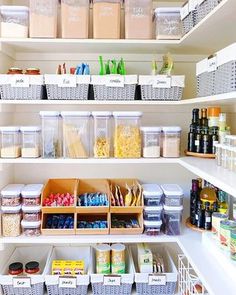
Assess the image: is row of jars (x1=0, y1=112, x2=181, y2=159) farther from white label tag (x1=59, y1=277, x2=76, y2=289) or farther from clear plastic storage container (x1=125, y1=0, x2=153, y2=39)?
white label tag (x1=59, y1=277, x2=76, y2=289)

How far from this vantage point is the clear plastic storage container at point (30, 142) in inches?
73.4

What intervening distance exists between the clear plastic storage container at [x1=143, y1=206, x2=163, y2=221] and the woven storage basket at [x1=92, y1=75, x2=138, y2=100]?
61 centimetres

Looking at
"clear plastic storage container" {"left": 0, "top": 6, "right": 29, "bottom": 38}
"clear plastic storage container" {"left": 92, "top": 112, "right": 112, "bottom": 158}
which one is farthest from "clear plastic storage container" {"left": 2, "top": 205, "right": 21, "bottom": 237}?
"clear plastic storage container" {"left": 0, "top": 6, "right": 29, "bottom": 38}

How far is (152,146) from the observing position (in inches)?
74.7

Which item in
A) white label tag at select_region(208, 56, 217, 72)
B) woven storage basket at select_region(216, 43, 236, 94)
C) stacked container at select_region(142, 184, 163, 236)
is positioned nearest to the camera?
woven storage basket at select_region(216, 43, 236, 94)

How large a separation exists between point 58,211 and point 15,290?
483 mm

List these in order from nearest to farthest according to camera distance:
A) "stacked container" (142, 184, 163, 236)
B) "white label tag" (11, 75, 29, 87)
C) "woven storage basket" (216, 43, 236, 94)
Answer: "woven storage basket" (216, 43, 236, 94), "white label tag" (11, 75, 29, 87), "stacked container" (142, 184, 163, 236)

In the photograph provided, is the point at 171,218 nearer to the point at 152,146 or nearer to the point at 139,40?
the point at 152,146

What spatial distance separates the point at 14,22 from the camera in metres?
1.84

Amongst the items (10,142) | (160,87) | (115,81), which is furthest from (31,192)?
(160,87)

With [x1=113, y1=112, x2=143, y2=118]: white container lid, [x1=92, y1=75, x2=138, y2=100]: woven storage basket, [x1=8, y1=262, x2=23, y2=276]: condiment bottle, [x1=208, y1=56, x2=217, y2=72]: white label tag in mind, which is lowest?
[x1=8, y1=262, x2=23, y2=276]: condiment bottle

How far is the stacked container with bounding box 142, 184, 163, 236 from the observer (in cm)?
191

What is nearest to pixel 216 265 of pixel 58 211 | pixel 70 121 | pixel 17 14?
pixel 58 211

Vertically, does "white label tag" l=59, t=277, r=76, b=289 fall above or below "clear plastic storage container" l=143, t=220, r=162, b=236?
below
